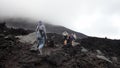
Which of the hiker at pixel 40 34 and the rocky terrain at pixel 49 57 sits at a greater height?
the hiker at pixel 40 34

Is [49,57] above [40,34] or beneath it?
beneath

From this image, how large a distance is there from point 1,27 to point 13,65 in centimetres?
861

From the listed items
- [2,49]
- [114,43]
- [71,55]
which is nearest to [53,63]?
[71,55]

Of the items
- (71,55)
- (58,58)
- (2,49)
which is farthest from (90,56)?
(2,49)

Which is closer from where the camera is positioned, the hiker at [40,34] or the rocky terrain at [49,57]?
the rocky terrain at [49,57]

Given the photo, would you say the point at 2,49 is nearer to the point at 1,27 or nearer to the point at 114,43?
the point at 1,27

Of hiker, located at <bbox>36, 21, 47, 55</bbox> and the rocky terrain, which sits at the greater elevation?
hiker, located at <bbox>36, 21, 47, 55</bbox>

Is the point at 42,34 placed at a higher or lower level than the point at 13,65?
higher

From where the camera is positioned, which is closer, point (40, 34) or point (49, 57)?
point (49, 57)

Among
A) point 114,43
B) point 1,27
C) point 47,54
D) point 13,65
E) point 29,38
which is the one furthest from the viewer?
point 114,43

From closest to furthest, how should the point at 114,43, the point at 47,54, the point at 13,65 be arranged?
the point at 13,65 → the point at 47,54 → the point at 114,43

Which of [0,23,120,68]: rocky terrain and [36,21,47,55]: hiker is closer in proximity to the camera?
[0,23,120,68]: rocky terrain

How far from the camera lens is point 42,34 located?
18547mm

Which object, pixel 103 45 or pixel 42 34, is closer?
pixel 42 34
